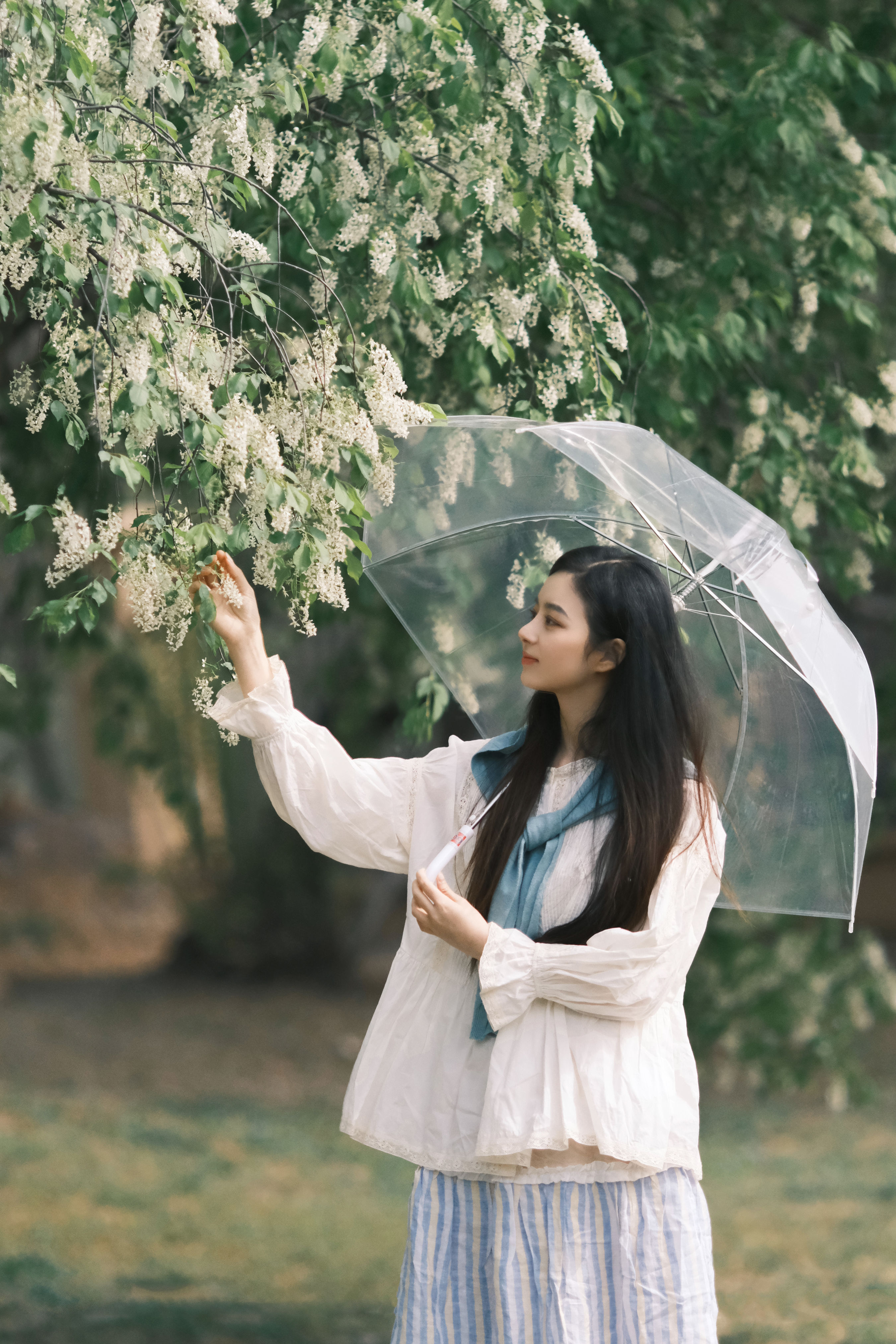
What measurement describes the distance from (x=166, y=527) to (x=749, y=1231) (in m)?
4.79

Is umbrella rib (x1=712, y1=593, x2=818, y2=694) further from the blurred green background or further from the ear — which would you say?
the blurred green background

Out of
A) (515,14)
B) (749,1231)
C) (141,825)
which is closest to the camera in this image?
(515,14)

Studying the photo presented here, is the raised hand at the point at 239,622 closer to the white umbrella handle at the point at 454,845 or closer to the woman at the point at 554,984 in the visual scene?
the woman at the point at 554,984

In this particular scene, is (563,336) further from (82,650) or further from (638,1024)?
(82,650)

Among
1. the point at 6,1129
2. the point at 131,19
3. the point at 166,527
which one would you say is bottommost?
the point at 6,1129

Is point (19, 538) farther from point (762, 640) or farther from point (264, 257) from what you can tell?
point (762, 640)

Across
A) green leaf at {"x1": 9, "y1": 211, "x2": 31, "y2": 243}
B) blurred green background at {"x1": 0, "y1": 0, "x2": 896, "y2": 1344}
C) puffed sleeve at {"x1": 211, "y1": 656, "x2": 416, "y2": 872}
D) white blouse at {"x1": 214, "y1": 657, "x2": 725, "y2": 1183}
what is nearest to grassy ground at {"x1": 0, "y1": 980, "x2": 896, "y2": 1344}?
blurred green background at {"x1": 0, "y1": 0, "x2": 896, "y2": 1344}

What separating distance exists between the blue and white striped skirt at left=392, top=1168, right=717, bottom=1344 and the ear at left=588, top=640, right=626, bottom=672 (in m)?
0.80

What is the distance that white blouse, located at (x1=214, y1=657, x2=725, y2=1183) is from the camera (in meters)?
2.12

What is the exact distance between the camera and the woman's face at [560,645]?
226cm

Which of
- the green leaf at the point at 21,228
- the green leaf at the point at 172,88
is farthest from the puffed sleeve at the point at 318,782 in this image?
the green leaf at the point at 172,88

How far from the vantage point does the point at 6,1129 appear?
701 cm

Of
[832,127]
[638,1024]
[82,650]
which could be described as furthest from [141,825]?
[638,1024]

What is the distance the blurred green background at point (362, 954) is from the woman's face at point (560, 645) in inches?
28.1
